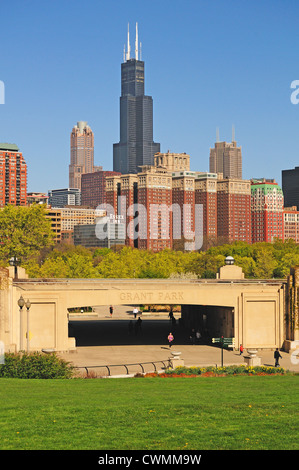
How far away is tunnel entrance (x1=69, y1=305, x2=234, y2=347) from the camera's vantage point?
192ft

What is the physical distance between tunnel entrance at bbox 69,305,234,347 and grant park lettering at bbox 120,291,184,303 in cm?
478

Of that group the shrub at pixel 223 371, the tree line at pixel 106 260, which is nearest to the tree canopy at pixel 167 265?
the tree line at pixel 106 260

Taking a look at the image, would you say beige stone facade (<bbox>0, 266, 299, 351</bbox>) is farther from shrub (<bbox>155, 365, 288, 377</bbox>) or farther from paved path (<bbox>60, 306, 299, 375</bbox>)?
shrub (<bbox>155, 365, 288, 377</bbox>)

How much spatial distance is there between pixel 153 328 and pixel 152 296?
58.2ft

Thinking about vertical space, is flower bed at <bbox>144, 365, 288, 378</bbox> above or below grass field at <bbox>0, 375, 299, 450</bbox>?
below

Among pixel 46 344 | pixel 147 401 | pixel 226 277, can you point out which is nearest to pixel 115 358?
pixel 46 344

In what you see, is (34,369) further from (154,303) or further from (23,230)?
(23,230)

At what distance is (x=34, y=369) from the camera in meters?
33.2

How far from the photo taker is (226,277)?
191ft

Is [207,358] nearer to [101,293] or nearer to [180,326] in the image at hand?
[101,293]

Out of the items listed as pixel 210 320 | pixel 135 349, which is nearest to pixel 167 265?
pixel 210 320

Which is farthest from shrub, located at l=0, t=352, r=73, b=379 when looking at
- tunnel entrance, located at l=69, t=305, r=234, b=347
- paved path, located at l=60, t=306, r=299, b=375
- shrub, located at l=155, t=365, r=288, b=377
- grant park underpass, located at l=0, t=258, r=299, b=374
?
tunnel entrance, located at l=69, t=305, r=234, b=347

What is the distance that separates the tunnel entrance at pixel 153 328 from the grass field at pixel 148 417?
101 ft

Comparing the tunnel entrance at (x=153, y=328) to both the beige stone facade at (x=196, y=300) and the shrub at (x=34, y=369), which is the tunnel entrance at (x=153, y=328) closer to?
the beige stone facade at (x=196, y=300)
